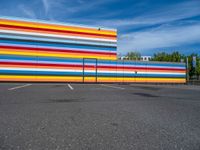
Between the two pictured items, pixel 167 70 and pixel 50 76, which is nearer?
pixel 50 76

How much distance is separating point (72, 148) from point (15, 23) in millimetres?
30705

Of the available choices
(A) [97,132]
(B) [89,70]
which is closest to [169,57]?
(B) [89,70]

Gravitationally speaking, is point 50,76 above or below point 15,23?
below

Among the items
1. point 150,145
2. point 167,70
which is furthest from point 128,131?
point 167,70

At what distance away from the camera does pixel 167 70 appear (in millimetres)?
35500

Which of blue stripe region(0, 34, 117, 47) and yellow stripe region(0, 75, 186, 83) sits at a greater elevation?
blue stripe region(0, 34, 117, 47)

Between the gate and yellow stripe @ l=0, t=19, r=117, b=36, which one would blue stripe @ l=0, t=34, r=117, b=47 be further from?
the gate

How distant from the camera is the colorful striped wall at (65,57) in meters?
28.0

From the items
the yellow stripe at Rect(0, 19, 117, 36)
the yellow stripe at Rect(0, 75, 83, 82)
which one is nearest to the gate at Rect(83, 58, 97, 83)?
the yellow stripe at Rect(0, 75, 83, 82)

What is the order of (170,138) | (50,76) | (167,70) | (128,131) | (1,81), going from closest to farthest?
(170,138) < (128,131) < (1,81) < (50,76) < (167,70)

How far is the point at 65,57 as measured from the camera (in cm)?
3041

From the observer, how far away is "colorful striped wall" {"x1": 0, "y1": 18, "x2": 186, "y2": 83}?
27984mm

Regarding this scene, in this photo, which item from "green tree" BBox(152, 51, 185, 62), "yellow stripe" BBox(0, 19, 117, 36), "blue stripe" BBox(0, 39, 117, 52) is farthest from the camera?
"green tree" BBox(152, 51, 185, 62)

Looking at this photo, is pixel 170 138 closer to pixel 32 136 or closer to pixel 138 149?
pixel 138 149
